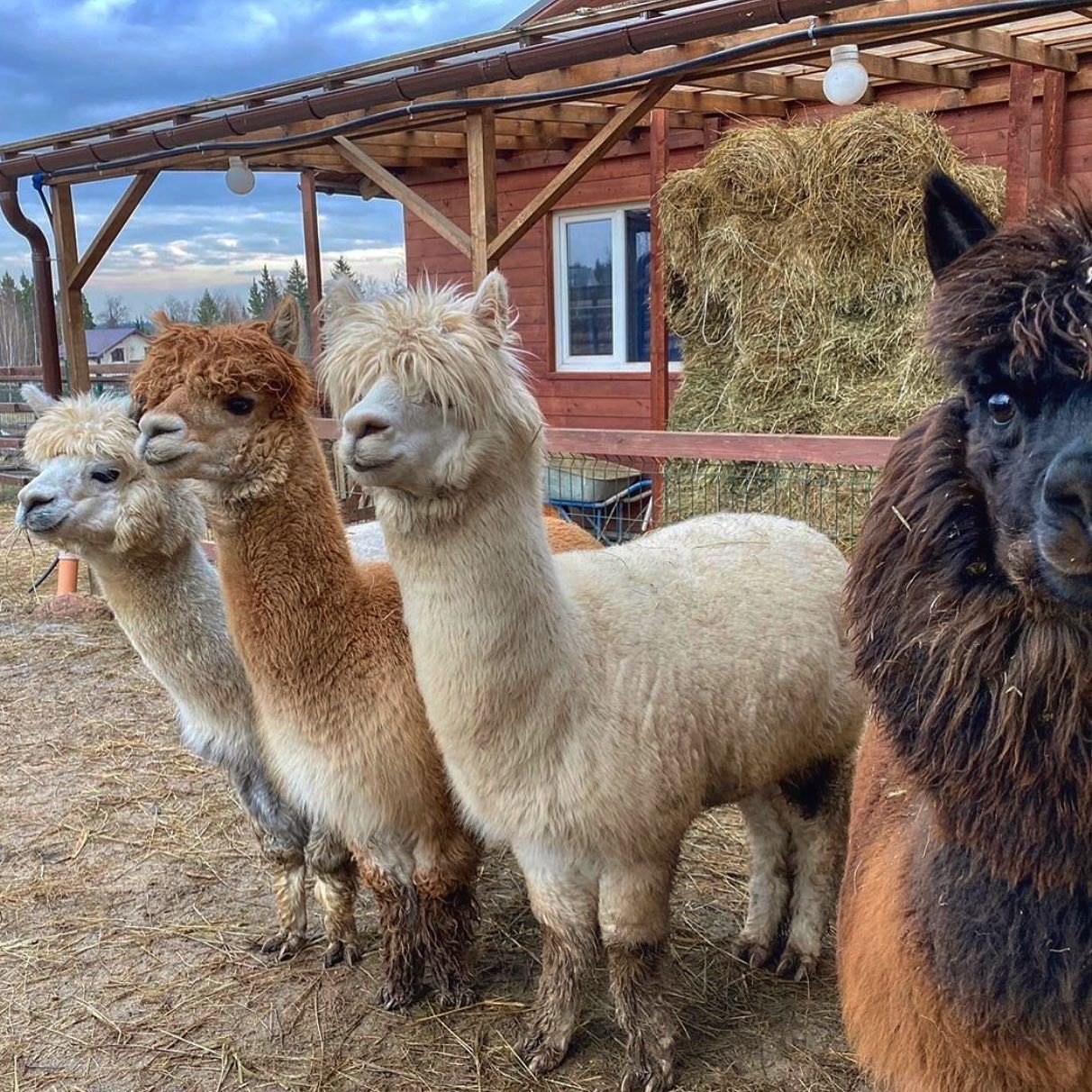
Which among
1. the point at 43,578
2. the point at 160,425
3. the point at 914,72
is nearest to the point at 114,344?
the point at 43,578

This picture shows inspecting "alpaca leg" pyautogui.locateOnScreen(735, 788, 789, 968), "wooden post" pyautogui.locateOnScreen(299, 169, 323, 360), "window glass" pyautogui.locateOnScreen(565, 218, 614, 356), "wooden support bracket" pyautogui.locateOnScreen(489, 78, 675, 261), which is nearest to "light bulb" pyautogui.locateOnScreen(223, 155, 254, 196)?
"wooden post" pyautogui.locateOnScreen(299, 169, 323, 360)

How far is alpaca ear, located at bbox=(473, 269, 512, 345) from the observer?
2.54 m

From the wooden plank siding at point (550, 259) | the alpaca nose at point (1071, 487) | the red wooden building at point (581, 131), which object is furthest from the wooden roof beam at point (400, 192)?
the alpaca nose at point (1071, 487)

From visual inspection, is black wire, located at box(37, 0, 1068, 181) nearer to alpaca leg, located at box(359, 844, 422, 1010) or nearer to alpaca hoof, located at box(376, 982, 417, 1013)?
alpaca leg, located at box(359, 844, 422, 1010)

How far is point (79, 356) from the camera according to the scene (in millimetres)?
8125

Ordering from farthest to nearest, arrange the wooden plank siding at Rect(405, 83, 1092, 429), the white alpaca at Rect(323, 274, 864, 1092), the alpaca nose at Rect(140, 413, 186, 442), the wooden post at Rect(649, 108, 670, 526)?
the wooden plank siding at Rect(405, 83, 1092, 429) < the wooden post at Rect(649, 108, 670, 526) < the alpaca nose at Rect(140, 413, 186, 442) < the white alpaca at Rect(323, 274, 864, 1092)

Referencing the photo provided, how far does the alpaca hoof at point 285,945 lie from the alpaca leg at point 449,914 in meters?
0.61

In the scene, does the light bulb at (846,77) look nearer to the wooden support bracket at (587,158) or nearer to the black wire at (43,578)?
the wooden support bracket at (587,158)

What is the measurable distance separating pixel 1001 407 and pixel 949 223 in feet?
1.06

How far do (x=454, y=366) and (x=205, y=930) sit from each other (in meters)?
2.49

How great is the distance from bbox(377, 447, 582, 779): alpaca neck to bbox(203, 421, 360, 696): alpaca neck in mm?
475

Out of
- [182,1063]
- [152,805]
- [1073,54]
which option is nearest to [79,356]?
[152,805]

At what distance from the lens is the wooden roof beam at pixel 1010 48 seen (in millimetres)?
5500

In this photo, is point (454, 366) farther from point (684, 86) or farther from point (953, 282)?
point (684, 86)
